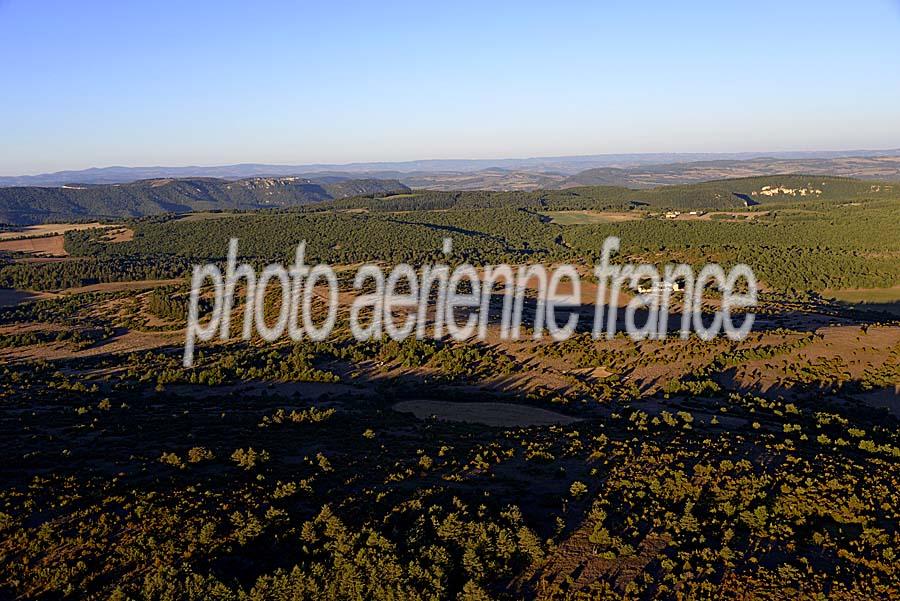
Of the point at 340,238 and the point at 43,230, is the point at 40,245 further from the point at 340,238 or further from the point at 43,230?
the point at 340,238

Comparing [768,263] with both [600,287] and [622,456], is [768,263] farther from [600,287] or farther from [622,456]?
[622,456]

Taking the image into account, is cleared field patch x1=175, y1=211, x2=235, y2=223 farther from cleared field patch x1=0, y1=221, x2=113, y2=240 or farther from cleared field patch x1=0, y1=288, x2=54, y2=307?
cleared field patch x1=0, y1=288, x2=54, y2=307

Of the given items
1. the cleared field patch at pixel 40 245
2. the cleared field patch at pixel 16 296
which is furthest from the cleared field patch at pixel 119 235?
the cleared field patch at pixel 16 296

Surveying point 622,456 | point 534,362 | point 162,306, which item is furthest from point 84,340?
point 622,456

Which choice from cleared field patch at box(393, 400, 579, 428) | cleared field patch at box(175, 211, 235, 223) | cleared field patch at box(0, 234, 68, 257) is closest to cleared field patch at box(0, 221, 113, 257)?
cleared field patch at box(0, 234, 68, 257)

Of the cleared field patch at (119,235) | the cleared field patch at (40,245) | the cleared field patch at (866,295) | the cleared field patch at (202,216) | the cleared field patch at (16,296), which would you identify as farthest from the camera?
the cleared field patch at (202,216)

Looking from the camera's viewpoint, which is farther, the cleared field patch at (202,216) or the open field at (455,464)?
the cleared field patch at (202,216)

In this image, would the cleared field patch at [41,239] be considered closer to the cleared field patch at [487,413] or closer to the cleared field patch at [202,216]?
the cleared field patch at [202,216]
